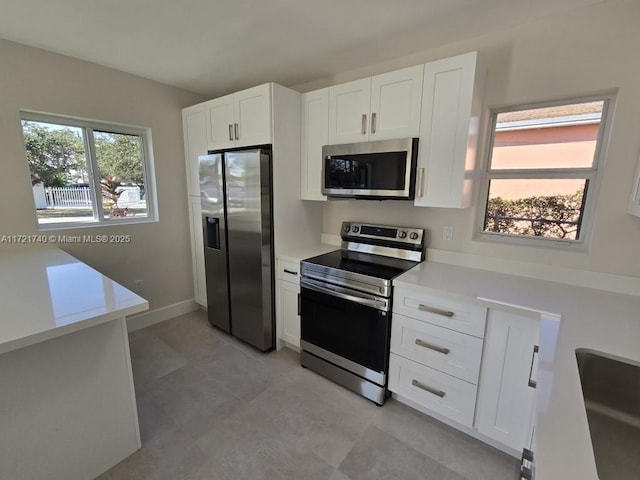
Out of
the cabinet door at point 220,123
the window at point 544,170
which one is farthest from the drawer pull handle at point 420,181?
the cabinet door at point 220,123

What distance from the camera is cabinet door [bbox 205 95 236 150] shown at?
253 centimetres

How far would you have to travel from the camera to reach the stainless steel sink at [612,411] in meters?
0.79

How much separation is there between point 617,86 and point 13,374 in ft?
10.5

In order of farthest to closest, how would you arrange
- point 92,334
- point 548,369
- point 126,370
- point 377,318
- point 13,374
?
point 377,318 → point 126,370 → point 92,334 → point 13,374 → point 548,369

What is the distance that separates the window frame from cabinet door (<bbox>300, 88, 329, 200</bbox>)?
118cm

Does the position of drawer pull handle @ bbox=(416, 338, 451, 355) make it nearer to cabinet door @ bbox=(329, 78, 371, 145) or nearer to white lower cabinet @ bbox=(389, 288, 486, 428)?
white lower cabinet @ bbox=(389, 288, 486, 428)

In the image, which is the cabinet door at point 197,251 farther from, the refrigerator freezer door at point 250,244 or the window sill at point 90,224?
the refrigerator freezer door at point 250,244

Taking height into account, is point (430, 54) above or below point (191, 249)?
above

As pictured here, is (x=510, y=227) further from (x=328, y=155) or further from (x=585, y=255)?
(x=328, y=155)

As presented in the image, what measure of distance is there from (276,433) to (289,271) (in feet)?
3.63

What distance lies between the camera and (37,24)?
1.81 meters

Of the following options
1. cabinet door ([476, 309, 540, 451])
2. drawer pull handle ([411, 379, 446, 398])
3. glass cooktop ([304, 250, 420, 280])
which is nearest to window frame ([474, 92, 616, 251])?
glass cooktop ([304, 250, 420, 280])

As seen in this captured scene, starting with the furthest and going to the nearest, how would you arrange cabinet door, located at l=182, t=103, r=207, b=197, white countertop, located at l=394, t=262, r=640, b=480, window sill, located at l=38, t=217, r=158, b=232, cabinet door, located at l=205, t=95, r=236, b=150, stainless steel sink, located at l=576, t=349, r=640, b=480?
1. cabinet door, located at l=182, t=103, r=207, b=197
2. cabinet door, located at l=205, t=95, r=236, b=150
3. window sill, located at l=38, t=217, r=158, b=232
4. stainless steel sink, located at l=576, t=349, r=640, b=480
5. white countertop, located at l=394, t=262, r=640, b=480

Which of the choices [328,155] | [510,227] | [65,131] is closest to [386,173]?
[328,155]
